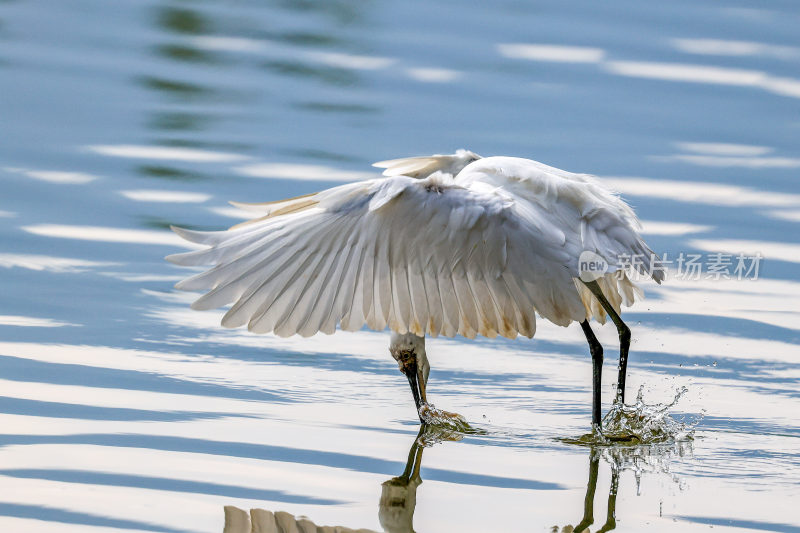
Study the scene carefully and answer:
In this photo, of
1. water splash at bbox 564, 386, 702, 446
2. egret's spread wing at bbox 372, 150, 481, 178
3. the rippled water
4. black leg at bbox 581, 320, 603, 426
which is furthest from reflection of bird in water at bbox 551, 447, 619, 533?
egret's spread wing at bbox 372, 150, 481, 178

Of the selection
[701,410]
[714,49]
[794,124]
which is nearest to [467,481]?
[701,410]

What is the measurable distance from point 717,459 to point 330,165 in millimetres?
5598

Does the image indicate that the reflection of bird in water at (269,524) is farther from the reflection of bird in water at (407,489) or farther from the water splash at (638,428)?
the water splash at (638,428)

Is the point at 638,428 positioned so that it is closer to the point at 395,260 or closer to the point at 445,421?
the point at 445,421

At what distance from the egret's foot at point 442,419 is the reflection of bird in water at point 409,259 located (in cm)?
3

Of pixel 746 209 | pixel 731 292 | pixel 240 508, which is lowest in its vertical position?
pixel 240 508

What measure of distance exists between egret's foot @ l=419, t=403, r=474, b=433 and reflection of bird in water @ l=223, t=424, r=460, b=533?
49cm

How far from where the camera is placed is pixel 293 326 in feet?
24.7

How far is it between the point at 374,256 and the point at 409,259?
0.55ft

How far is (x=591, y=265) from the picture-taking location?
25.3 ft

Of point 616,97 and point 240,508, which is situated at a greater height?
point 616,97

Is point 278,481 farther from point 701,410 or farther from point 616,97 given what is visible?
point 616,97

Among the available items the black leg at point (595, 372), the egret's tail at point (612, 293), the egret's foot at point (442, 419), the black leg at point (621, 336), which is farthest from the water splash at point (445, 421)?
the egret's tail at point (612, 293)

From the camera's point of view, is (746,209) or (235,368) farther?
(746,209)
